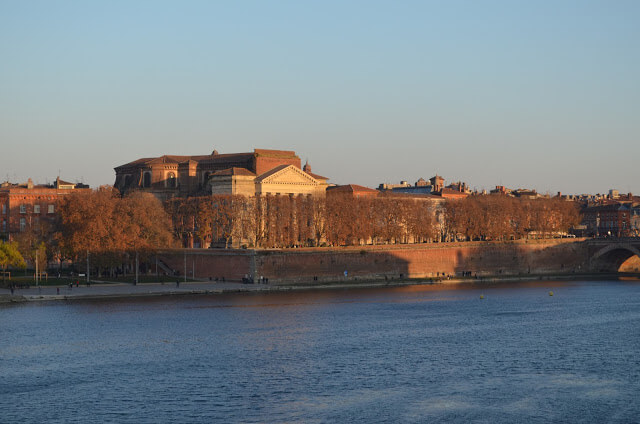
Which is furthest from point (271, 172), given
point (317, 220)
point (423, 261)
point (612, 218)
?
point (612, 218)

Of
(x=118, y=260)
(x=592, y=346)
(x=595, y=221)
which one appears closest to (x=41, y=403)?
(x=592, y=346)

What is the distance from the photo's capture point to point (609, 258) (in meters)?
109

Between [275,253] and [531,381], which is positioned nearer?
[531,381]

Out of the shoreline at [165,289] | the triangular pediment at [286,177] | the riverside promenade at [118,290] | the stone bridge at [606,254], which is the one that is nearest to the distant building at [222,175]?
the triangular pediment at [286,177]

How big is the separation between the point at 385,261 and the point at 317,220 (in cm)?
853

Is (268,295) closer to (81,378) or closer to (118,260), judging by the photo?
(118,260)

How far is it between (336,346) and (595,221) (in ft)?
377

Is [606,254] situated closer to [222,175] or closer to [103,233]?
[222,175]

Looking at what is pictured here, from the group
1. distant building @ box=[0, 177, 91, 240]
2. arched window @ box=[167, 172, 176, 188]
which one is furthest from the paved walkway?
arched window @ box=[167, 172, 176, 188]

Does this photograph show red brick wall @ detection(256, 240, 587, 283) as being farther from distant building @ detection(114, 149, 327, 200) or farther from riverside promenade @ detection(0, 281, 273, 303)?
distant building @ detection(114, 149, 327, 200)

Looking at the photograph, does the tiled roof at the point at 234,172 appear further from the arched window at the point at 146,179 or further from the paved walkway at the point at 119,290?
the paved walkway at the point at 119,290

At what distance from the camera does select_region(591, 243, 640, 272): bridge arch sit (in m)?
106

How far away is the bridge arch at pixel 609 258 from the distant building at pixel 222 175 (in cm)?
3440

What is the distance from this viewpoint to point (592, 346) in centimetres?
4847
